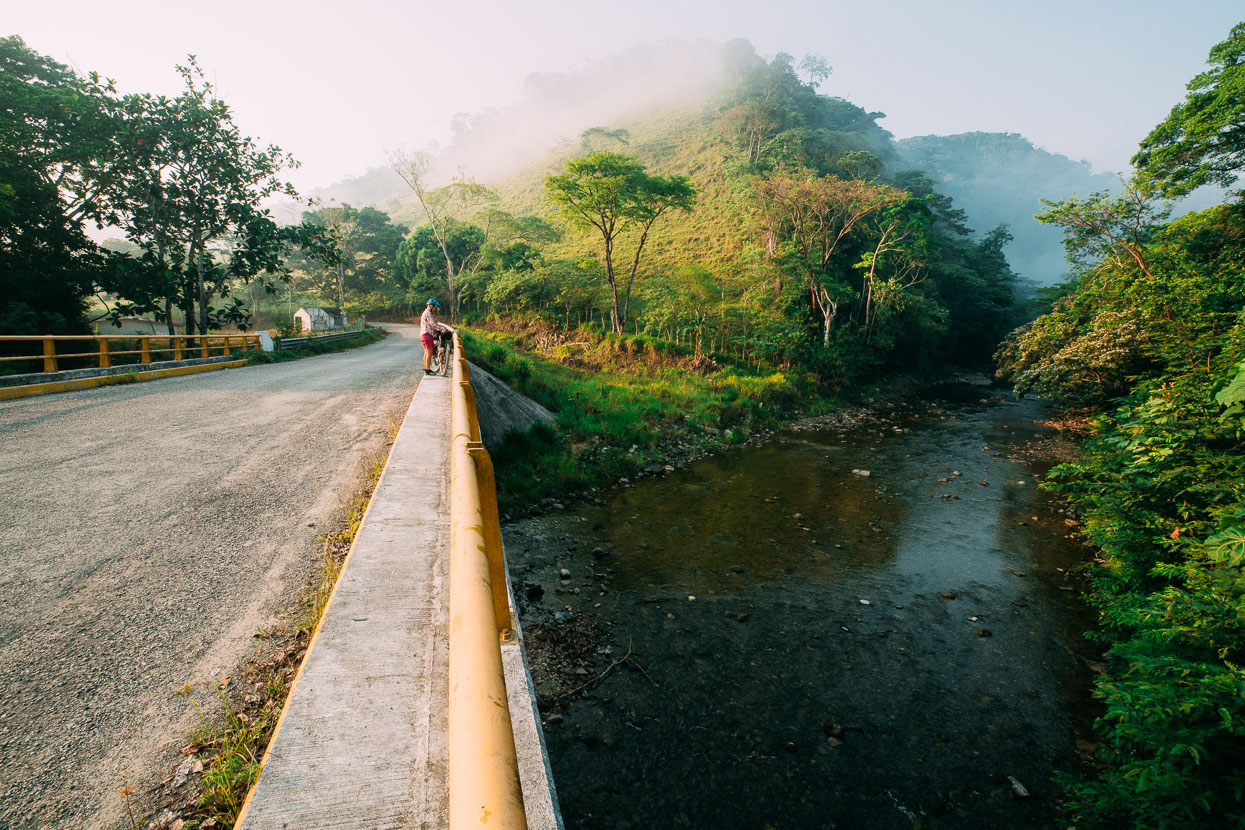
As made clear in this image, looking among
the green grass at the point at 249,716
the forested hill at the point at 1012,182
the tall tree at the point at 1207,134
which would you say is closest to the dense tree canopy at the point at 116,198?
the green grass at the point at 249,716

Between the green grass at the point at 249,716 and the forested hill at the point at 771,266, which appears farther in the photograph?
the forested hill at the point at 771,266

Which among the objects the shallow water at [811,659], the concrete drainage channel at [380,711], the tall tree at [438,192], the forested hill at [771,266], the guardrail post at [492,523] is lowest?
the shallow water at [811,659]

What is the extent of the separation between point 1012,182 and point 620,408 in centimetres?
20180

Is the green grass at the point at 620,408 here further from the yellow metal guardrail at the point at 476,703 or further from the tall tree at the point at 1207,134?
the tall tree at the point at 1207,134

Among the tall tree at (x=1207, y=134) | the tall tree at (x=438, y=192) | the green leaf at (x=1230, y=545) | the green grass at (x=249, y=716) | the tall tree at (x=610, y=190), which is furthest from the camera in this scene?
the tall tree at (x=438, y=192)

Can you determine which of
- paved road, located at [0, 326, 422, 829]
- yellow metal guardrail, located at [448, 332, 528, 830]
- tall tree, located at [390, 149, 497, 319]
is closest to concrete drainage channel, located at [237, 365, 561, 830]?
paved road, located at [0, 326, 422, 829]

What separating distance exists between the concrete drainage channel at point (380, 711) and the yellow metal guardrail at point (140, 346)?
9.29m

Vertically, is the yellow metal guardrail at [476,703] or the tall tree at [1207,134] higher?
the tall tree at [1207,134]

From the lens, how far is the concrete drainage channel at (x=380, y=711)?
1.50m

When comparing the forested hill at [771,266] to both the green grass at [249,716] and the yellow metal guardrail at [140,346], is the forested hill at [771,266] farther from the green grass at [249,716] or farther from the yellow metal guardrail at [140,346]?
the green grass at [249,716]

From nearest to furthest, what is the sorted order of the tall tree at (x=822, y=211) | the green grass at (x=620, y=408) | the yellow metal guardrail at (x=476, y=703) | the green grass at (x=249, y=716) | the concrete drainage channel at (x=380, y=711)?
1. the yellow metal guardrail at (x=476, y=703)
2. the concrete drainage channel at (x=380, y=711)
3. the green grass at (x=249, y=716)
4. the green grass at (x=620, y=408)
5. the tall tree at (x=822, y=211)

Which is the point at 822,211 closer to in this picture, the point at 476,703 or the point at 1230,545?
the point at 1230,545

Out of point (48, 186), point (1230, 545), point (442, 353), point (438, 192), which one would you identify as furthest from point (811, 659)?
point (438, 192)

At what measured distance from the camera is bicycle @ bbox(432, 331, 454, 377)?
10.6 meters
